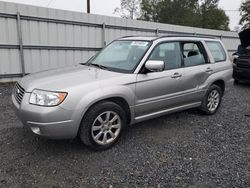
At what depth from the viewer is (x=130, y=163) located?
10.9 ft

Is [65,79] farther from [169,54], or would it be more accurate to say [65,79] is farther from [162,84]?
[169,54]

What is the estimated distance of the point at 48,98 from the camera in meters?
3.12

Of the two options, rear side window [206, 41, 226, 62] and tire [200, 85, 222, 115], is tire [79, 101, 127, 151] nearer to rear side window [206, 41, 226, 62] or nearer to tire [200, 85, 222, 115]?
tire [200, 85, 222, 115]

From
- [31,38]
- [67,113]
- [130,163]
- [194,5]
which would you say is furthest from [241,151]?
[194,5]

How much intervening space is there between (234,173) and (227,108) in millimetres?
3286

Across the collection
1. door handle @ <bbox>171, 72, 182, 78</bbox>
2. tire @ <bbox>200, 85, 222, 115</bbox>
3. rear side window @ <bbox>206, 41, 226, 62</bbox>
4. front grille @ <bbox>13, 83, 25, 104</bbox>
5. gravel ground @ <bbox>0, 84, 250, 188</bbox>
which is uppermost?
rear side window @ <bbox>206, 41, 226, 62</bbox>

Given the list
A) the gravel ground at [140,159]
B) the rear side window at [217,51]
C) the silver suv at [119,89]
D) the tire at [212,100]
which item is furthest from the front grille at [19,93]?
the rear side window at [217,51]

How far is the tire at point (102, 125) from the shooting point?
3.37 meters

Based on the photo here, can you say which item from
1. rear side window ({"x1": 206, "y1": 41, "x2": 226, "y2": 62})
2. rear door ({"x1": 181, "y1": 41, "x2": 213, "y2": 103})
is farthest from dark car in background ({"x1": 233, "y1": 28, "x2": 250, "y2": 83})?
rear door ({"x1": 181, "y1": 41, "x2": 213, "y2": 103})

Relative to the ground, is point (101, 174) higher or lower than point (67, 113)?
lower

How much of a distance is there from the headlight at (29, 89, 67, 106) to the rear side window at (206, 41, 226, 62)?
362 cm

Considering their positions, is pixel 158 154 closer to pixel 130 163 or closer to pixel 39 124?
pixel 130 163

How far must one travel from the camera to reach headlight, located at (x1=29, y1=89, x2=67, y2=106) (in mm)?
3105

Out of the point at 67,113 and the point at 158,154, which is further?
the point at 158,154
